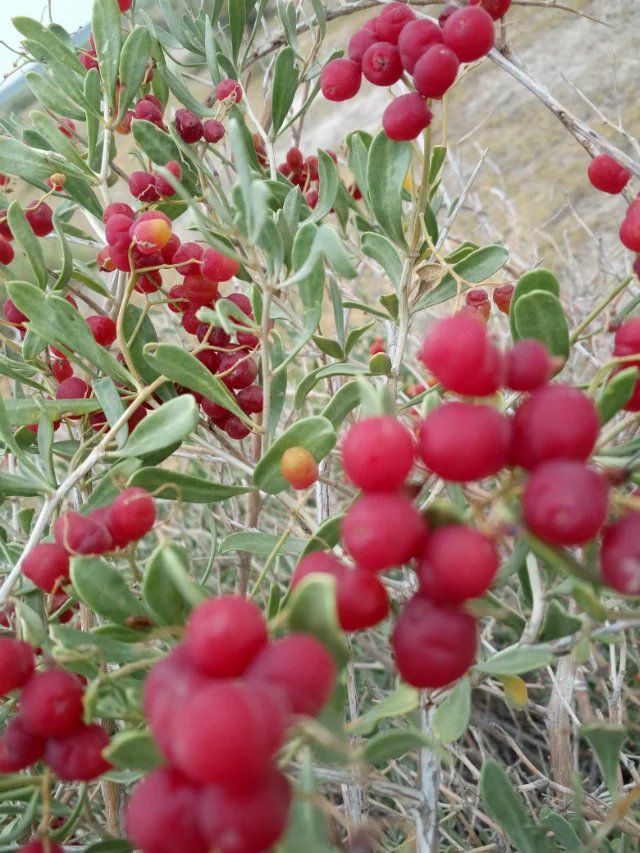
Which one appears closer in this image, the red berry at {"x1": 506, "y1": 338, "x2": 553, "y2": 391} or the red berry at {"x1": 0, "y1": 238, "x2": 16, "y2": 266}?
the red berry at {"x1": 506, "y1": 338, "x2": 553, "y2": 391}

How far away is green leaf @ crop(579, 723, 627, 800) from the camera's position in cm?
51

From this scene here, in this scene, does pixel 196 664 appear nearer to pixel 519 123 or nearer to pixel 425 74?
pixel 425 74

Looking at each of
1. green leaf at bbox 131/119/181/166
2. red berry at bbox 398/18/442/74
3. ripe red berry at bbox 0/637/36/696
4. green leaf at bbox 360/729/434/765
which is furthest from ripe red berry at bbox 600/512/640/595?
green leaf at bbox 131/119/181/166

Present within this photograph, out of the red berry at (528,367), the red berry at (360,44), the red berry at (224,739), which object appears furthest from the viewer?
the red berry at (360,44)

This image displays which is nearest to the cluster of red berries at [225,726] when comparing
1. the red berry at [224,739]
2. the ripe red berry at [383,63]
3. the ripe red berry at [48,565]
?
the red berry at [224,739]

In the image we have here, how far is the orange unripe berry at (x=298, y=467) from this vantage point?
0.57 m

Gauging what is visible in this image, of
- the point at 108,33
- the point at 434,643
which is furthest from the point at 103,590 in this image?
the point at 108,33

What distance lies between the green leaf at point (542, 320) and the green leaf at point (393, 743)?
282 millimetres

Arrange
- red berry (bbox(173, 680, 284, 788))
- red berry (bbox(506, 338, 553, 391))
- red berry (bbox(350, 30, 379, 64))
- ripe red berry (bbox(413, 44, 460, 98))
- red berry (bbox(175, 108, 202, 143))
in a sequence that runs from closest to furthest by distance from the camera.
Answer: red berry (bbox(173, 680, 284, 788)), red berry (bbox(506, 338, 553, 391)), ripe red berry (bbox(413, 44, 460, 98)), red berry (bbox(350, 30, 379, 64)), red berry (bbox(175, 108, 202, 143))

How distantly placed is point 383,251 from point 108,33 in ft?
1.39

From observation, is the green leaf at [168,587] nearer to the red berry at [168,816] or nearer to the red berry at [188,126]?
the red berry at [168,816]

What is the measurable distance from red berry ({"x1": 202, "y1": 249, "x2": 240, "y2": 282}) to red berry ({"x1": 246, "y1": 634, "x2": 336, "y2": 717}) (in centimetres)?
49

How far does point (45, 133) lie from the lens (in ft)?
2.96

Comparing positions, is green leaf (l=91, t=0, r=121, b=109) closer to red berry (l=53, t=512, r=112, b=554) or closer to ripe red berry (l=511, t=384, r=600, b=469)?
red berry (l=53, t=512, r=112, b=554)
